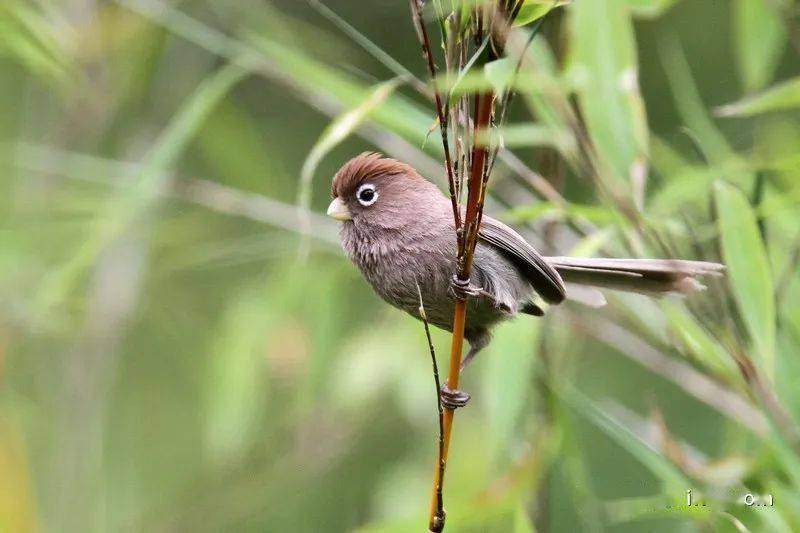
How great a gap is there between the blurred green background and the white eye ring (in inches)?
5.2

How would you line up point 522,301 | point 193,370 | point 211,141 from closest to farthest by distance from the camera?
point 522,301 < point 211,141 < point 193,370

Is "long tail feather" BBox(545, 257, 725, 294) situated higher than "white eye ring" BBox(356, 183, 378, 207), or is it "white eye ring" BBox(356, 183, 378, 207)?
"white eye ring" BBox(356, 183, 378, 207)

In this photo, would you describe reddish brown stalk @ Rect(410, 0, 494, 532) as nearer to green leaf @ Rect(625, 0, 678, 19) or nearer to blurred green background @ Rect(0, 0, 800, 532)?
blurred green background @ Rect(0, 0, 800, 532)

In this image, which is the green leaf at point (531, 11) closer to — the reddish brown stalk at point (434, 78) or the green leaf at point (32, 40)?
the reddish brown stalk at point (434, 78)

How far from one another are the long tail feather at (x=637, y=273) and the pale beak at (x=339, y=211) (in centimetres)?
54

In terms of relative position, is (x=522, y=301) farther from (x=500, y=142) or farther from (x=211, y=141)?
(x=211, y=141)

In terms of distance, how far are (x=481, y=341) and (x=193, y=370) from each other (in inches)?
83.3

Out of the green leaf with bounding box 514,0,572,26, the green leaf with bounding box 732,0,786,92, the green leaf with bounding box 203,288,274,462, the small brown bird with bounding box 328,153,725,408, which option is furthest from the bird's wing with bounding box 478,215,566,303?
the green leaf with bounding box 203,288,274,462

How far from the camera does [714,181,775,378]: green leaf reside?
248cm

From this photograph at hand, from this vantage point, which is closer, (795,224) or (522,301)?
(522,301)

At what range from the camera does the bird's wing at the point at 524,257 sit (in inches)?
98.9

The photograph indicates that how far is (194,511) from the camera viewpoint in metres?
4.32

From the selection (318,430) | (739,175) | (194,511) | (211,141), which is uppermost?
(211,141)

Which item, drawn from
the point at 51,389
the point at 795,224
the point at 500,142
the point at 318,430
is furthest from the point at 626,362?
the point at 500,142
